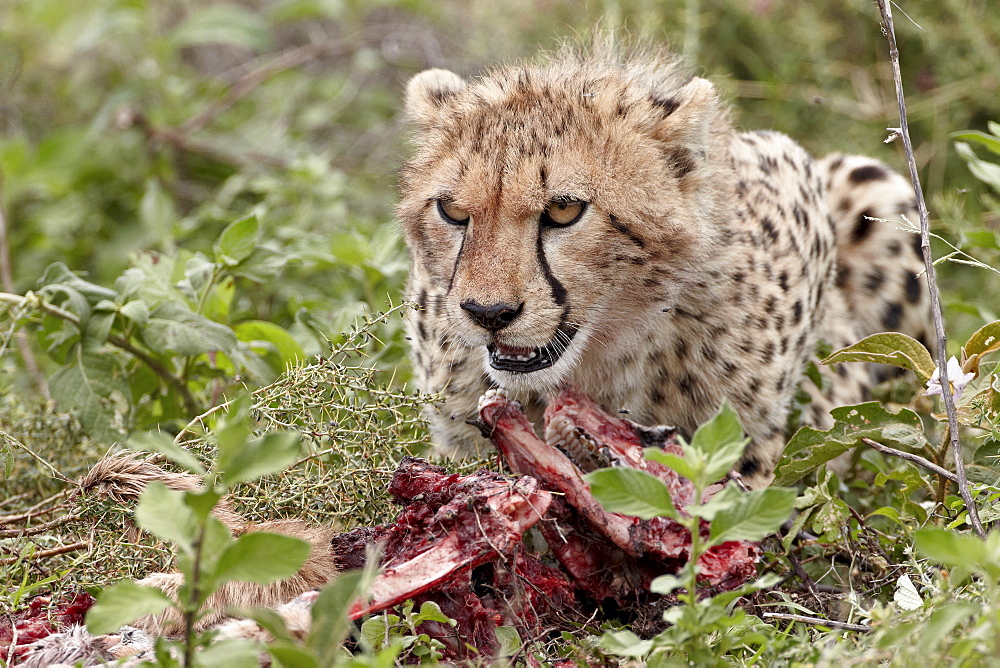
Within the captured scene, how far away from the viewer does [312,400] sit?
253cm

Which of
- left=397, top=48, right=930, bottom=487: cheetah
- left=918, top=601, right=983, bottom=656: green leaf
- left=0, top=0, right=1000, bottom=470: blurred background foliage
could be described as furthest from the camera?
left=0, top=0, right=1000, bottom=470: blurred background foliage

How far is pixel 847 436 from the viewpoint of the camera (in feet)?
8.30

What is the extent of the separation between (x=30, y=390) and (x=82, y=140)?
83.4 inches

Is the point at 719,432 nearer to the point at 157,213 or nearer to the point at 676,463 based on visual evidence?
the point at 676,463

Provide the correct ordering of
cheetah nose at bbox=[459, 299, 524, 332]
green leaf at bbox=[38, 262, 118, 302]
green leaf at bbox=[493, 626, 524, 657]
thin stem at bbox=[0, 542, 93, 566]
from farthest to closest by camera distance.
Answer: green leaf at bbox=[38, 262, 118, 302], cheetah nose at bbox=[459, 299, 524, 332], thin stem at bbox=[0, 542, 93, 566], green leaf at bbox=[493, 626, 524, 657]

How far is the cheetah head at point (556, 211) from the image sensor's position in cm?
260

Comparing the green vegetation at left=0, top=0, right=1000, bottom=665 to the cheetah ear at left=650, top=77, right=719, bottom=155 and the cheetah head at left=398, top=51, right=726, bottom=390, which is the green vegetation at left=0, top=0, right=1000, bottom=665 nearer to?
the cheetah head at left=398, top=51, right=726, bottom=390

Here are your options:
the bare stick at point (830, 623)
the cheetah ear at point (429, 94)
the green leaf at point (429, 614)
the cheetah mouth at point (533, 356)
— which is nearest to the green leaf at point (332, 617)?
the green leaf at point (429, 614)

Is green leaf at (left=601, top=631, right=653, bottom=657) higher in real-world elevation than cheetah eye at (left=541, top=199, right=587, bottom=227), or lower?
lower

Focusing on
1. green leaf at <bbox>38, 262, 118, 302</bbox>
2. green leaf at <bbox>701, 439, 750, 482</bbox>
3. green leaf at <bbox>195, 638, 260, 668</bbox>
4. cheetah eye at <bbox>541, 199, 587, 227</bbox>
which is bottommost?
green leaf at <bbox>38, 262, 118, 302</bbox>

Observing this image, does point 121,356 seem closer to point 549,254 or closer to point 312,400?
point 312,400

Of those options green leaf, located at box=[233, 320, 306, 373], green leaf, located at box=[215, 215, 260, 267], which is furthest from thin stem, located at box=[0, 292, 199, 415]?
green leaf, located at box=[215, 215, 260, 267]

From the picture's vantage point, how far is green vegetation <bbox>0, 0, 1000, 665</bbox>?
199 cm

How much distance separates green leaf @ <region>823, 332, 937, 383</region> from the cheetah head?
0.51 meters
